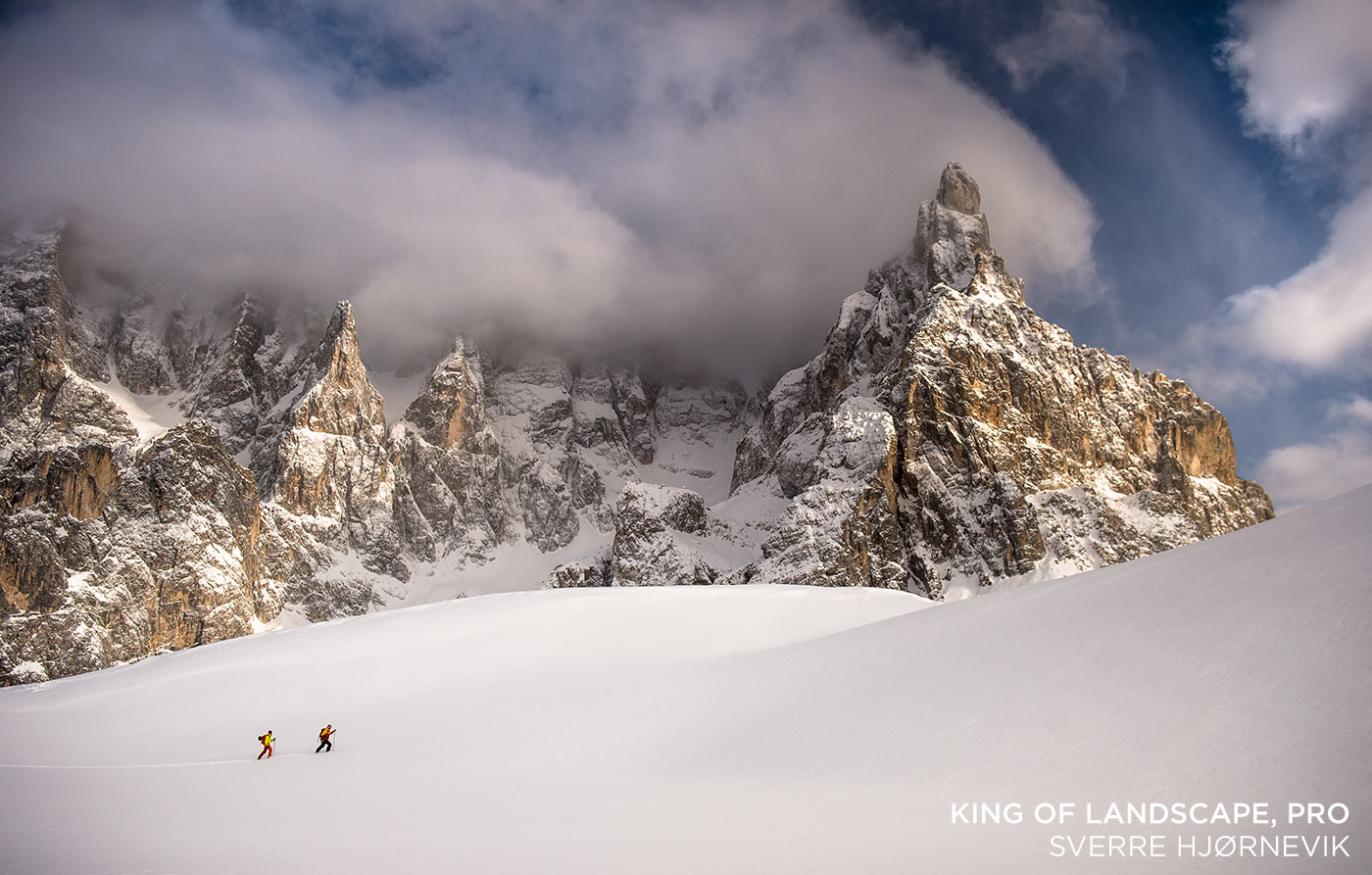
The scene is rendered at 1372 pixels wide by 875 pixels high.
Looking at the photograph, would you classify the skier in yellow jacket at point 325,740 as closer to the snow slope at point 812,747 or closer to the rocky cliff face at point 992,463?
the snow slope at point 812,747

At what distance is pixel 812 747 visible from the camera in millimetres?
12672

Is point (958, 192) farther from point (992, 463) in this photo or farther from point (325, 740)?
point (325, 740)

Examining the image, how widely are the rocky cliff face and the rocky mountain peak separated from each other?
20.1 metres

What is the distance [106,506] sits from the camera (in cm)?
11788

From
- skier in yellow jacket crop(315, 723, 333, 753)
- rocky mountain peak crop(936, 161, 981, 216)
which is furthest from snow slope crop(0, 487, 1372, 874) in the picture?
rocky mountain peak crop(936, 161, 981, 216)

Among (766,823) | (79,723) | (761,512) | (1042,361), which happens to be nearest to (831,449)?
(761,512)

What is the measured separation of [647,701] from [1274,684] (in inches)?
511

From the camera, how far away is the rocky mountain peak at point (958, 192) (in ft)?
513

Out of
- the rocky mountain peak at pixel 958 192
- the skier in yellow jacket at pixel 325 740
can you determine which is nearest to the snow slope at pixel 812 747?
the skier in yellow jacket at pixel 325 740

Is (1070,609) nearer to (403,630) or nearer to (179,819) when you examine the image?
(179,819)

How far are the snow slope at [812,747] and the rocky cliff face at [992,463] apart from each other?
81268 millimetres

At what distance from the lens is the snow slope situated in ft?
22.7

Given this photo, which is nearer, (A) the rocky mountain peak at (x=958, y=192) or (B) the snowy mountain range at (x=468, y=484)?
(B) the snowy mountain range at (x=468, y=484)

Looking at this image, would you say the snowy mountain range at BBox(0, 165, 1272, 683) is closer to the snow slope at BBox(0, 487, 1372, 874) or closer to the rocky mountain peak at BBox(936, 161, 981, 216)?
the rocky mountain peak at BBox(936, 161, 981, 216)
